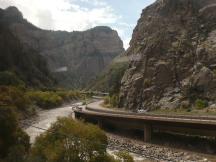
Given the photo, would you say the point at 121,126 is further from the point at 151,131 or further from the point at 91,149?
the point at 91,149

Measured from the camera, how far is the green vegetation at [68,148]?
33.9 metres

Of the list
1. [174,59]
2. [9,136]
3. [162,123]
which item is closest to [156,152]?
[162,123]

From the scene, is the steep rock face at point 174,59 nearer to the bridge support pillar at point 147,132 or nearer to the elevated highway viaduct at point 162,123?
the elevated highway viaduct at point 162,123

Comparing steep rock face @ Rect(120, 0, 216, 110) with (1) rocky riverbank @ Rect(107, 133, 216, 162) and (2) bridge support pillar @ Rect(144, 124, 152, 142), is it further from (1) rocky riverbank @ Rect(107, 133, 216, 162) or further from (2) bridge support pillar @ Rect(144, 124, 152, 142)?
(1) rocky riverbank @ Rect(107, 133, 216, 162)

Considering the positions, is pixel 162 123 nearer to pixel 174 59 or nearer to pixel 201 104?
pixel 201 104

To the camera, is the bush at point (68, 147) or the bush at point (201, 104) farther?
the bush at point (201, 104)

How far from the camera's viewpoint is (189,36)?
99875mm

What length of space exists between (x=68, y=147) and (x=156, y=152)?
767 inches

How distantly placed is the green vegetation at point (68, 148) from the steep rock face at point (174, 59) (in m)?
49.1

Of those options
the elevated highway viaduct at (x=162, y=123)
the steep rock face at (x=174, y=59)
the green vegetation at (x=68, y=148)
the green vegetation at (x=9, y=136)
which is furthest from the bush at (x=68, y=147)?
the steep rock face at (x=174, y=59)

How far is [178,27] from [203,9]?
8.04 metres

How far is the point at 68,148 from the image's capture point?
34.6m

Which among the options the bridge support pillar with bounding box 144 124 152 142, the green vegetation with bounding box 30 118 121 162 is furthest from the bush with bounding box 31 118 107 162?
the bridge support pillar with bounding box 144 124 152 142

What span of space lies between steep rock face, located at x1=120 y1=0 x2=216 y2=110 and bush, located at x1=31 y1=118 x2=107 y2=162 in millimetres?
48172
